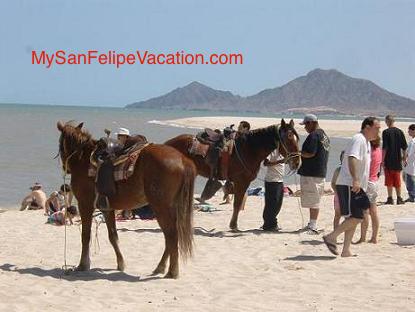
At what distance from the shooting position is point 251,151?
10594 millimetres

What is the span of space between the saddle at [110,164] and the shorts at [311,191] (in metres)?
3.62

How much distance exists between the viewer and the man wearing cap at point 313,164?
1027 cm

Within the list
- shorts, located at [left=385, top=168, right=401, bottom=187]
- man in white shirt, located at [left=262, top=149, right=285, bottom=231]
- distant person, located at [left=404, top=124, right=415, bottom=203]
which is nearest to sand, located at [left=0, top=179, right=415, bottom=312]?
man in white shirt, located at [left=262, top=149, right=285, bottom=231]

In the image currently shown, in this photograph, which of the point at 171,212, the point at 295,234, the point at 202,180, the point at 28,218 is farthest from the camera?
the point at 202,180

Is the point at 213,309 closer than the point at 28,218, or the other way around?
the point at 213,309

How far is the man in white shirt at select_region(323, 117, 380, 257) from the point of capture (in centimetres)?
800

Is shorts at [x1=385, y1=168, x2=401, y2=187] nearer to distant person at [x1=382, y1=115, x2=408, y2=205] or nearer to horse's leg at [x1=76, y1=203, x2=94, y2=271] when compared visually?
distant person at [x1=382, y1=115, x2=408, y2=205]

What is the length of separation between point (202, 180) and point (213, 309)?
599 inches

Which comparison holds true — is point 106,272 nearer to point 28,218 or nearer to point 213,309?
point 213,309

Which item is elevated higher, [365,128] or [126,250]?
[365,128]

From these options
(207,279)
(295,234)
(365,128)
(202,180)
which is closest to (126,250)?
(207,279)

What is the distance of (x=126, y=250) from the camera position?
916 centimetres

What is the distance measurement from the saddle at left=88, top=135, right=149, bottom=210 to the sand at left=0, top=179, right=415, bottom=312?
3.18 ft

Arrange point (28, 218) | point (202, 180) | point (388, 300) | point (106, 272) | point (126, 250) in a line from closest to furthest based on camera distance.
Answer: point (388, 300), point (106, 272), point (126, 250), point (28, 218), point (202, 180)
